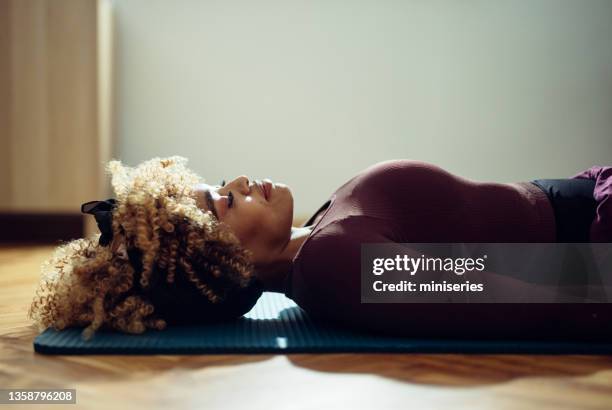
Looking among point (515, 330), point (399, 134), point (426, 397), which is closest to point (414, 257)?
point (515, 330)

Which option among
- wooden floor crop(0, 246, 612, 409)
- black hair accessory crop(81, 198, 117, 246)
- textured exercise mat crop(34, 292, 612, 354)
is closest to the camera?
wooden floor crop(0, 246, 612, 409)

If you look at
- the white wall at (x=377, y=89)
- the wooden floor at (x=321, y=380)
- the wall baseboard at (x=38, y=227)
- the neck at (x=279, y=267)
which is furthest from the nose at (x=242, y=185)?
the wall baseboard at (x=38, y=227)

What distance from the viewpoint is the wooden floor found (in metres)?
1.05

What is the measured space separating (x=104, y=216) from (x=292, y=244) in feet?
1.43

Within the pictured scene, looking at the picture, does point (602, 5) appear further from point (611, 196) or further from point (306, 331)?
point (306, 331)

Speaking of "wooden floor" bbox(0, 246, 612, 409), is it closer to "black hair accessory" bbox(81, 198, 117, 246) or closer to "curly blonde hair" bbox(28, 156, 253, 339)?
"curly blonde hair" bbox(28, 156, 253, 339)

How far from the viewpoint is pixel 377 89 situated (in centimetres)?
396

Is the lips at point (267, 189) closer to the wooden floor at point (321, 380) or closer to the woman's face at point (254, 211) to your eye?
the woman's face at point (254, 211)

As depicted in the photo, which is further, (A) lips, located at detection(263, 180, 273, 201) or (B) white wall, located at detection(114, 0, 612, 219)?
(B) white wall, located at detection(114, 0, 612, 219)

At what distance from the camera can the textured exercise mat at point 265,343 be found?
1.32 metres

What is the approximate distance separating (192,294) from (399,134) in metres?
2.73

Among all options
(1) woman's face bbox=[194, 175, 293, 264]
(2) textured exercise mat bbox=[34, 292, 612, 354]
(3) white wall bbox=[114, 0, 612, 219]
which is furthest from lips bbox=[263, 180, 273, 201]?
(3) white wall bbox=[114, 0, 612, 219]

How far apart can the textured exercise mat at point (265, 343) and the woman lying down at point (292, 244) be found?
3 centimetres

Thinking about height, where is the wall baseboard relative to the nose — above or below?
below
